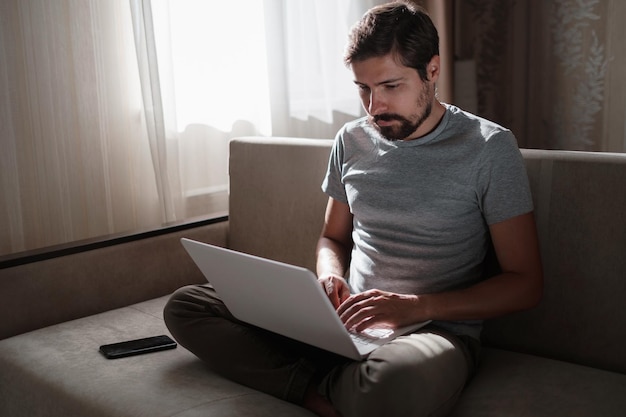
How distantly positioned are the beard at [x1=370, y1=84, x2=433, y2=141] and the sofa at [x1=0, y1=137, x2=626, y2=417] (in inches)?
10.4

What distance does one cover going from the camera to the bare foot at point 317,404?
1458mm

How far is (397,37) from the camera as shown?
1644 mm

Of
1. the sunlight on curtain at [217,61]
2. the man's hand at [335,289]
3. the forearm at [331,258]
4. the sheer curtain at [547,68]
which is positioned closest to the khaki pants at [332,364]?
the man's hand at [335,289]

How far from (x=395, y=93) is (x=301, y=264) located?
0.69m

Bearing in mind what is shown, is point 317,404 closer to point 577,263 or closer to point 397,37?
point 577,263

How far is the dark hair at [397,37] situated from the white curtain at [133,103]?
0.89 meters

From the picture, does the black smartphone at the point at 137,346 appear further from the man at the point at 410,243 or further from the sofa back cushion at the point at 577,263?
the sofa back cushion at the point at 577,263

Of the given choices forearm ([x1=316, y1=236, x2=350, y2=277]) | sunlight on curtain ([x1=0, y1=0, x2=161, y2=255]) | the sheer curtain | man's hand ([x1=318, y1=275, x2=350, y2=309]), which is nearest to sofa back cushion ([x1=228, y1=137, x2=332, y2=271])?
forearm ([x1=316, y1=236, x2=350, y2=277])

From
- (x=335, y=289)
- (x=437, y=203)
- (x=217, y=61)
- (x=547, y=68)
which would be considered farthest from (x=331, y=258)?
(x=547, y=68)

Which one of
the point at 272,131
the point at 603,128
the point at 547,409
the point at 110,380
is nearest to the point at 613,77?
the point at 603,128

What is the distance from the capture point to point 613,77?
3.11m

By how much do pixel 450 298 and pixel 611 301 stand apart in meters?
0.36

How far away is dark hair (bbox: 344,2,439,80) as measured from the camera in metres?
1.64

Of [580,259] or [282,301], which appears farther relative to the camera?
[580,259]
